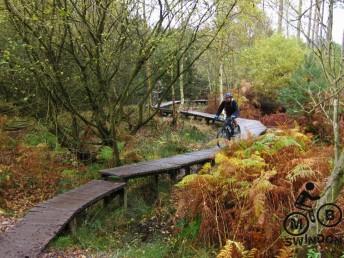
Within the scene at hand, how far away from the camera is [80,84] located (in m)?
10.1

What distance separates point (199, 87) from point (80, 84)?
1621 cm

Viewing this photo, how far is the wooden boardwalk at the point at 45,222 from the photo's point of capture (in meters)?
4.40

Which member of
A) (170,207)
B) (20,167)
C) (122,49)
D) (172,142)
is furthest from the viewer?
(172,142)

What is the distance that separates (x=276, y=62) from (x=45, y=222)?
16461mm

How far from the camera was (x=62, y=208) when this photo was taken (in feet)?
18.8

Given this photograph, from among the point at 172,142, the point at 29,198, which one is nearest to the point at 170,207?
the point at 29,198

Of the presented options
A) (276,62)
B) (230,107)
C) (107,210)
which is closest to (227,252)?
(107,210)

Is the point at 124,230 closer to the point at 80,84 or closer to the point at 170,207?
the point at 170,207

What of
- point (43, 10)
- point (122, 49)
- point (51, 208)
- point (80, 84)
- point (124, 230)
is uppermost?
point (43, 10)

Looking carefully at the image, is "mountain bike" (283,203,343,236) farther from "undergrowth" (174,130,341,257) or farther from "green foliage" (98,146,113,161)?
"green foliage" (98,146,113,161)

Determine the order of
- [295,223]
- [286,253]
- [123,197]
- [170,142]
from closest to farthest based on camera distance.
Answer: [286,253] < [295,223] < [123,197] < [170,142]

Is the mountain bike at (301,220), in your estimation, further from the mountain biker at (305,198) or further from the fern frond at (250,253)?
the fern frond at (250,253)

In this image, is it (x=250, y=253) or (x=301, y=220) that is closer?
(x=250, y=253)

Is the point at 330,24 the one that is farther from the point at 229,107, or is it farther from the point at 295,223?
the point at 229,107
